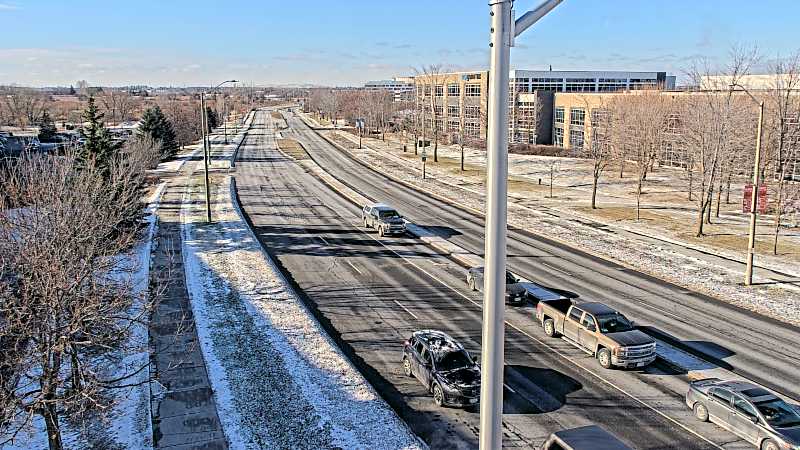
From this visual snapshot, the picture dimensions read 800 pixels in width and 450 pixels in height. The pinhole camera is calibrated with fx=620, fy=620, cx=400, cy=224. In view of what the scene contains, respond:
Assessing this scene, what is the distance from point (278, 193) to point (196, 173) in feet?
52.9

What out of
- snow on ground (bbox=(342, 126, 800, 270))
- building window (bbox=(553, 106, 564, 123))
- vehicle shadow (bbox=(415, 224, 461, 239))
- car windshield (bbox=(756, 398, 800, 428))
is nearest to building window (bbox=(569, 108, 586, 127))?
building window (bbox=(553, 106, 564, 123))

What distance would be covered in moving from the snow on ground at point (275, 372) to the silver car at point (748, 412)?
7365 mm

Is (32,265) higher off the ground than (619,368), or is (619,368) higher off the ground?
(32,265)

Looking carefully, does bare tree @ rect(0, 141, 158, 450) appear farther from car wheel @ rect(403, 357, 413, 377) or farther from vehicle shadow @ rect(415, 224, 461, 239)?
vehicle shadow @ rect(415, 224, 461, 239)

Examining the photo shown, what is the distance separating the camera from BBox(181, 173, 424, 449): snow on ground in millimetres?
14656

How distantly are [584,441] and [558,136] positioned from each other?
80.3 metres

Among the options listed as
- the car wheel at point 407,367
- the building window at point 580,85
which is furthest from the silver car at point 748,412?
the building window at point 580,85

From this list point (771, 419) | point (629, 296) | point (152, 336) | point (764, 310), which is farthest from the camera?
point (629, 296)

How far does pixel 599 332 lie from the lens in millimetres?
19312

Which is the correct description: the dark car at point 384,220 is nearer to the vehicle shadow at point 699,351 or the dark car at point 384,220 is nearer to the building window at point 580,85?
the vehicle shadow at point 699,351

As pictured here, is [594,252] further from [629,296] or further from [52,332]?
[52,332]

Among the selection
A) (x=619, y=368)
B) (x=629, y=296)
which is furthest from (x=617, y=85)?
(x=619, y=368)

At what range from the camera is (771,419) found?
46.7 ft

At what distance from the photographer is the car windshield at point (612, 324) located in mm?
19484
